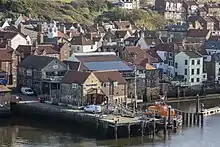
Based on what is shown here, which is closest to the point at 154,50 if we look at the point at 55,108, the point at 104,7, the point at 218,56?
the point at 218,56

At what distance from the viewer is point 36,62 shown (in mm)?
37188

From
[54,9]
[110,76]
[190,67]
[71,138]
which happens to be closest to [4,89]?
[110,76]

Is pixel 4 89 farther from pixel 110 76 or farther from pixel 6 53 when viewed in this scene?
pixel 110 76

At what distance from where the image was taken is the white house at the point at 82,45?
44.4 m

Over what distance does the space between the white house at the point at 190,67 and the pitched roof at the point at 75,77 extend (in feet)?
31.3

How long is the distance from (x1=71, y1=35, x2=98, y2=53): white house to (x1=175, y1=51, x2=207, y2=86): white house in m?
6.33

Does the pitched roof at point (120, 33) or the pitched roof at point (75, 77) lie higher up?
the pitched roof at point (120, 33)

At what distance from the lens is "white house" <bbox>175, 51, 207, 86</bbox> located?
41.4 metres

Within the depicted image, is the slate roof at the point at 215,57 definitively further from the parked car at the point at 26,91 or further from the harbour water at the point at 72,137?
the parked car at the point at 26,91

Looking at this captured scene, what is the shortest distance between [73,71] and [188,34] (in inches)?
955

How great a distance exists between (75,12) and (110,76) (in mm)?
35577

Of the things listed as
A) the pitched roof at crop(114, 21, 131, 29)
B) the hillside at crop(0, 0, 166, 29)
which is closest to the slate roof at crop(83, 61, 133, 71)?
the pitched roof at crop(114, 21, 131, 29)

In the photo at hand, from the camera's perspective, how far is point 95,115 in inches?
1196

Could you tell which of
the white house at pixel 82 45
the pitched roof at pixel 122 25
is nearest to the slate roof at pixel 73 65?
the white house at pixel 82 45
